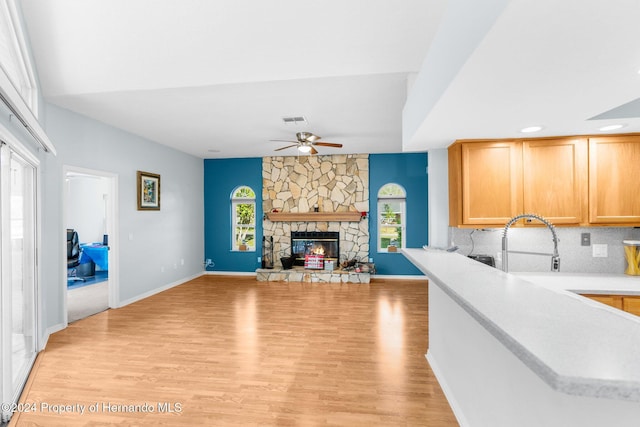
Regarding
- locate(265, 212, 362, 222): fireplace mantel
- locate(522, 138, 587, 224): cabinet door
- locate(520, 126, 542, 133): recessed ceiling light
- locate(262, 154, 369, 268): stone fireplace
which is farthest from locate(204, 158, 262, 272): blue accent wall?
locate(520, 126, 542, 133): recessed ceiling light

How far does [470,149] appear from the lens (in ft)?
9.43

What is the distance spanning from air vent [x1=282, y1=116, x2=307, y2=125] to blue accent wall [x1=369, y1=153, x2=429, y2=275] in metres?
2.79

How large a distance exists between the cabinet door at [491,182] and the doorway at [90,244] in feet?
14.7

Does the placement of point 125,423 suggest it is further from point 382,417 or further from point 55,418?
point 382,417

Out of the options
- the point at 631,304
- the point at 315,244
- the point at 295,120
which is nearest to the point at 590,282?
the point at 631,304

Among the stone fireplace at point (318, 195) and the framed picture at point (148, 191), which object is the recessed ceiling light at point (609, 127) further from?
the framed picture at point (148, 191)

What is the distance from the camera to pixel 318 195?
7.10 m

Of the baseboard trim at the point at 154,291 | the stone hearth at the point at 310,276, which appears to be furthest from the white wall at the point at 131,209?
the stone hearth at the point at 310,276

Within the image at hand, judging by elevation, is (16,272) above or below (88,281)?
above

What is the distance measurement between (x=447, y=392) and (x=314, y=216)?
488 cm

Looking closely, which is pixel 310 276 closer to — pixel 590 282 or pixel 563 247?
pixel 563 247

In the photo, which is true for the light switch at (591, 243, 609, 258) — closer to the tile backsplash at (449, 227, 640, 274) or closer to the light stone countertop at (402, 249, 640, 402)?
the tile backsplash at (449, 227, 640, 274)

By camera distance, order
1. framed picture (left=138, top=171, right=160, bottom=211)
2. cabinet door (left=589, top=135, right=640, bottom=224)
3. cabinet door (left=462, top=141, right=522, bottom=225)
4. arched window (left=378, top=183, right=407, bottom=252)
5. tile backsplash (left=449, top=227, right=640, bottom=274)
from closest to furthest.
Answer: cabinet door (left=589, top=135, right=640, bottom=224), cabinet door (left=462, top=141, right=522, bottom=225), tile backsplash (left=449, top=227, right=640, bottom=274), framed picture (left=138, top=171, right=160, bottom=211), arched window (left=378, top=183, right=407, bottom=252)

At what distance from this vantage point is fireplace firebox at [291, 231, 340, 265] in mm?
7039
